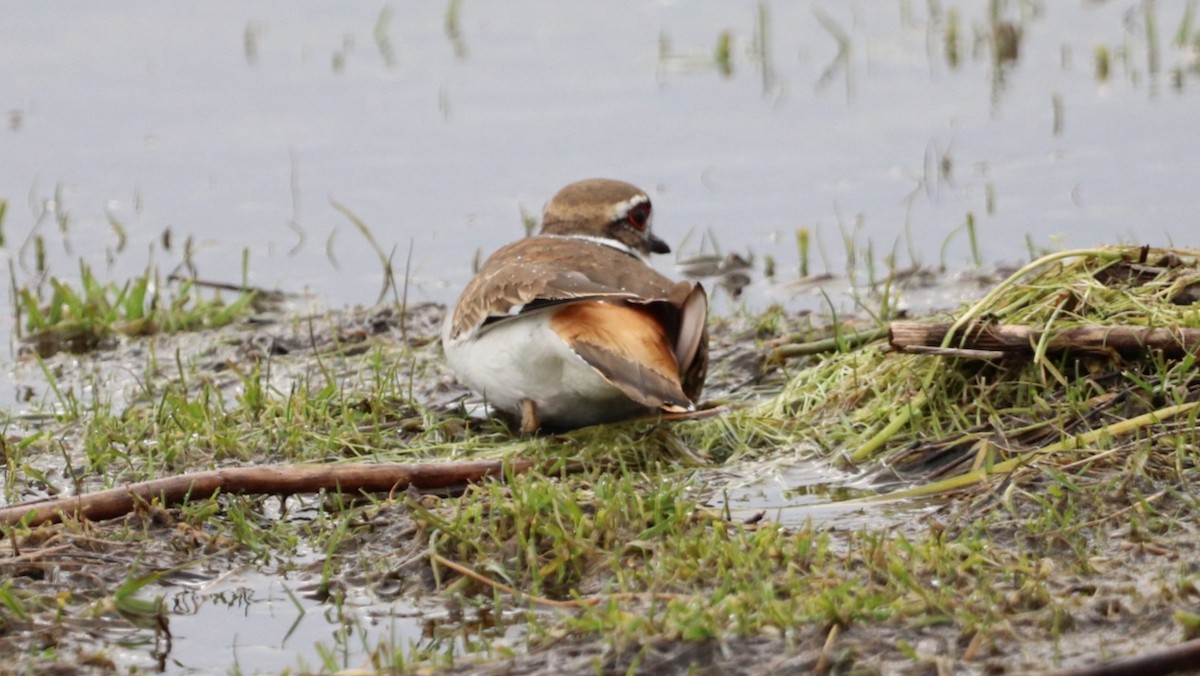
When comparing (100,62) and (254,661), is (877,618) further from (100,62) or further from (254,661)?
(100,62)

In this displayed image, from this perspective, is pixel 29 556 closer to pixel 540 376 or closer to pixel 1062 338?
pixel 540 376

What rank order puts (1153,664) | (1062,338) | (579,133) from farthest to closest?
(579,133) → (1062,338) → (1153,664)

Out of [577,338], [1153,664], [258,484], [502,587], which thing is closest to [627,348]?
[577,338]

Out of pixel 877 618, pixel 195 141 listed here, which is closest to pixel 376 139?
pixel 195 141

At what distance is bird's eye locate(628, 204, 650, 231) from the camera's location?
8.06m

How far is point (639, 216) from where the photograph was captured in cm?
809

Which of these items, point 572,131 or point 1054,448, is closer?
point 1054,448

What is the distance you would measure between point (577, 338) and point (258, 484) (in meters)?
1.24

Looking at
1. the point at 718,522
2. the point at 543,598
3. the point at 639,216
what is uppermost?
the point at 639,216

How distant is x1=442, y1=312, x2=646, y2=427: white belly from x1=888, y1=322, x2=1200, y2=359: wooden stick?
1.03m

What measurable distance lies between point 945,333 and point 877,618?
6.94 ft

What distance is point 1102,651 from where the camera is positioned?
14.0ft

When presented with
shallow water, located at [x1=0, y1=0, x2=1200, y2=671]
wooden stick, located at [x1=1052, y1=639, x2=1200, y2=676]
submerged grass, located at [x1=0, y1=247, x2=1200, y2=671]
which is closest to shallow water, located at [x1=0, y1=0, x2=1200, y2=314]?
shallow water, located at [x1=0, y1=0, x2=1200, y2=671]

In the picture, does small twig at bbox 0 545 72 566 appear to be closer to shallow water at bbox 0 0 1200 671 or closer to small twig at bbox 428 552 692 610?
small twig at bbox 428 552 692 610
